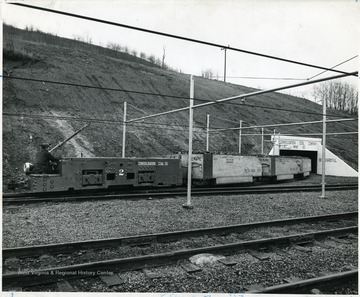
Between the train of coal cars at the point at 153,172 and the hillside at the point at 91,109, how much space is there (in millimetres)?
2726

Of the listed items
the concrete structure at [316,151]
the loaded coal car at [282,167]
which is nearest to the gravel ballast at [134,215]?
the loaded coal car at [282,167]

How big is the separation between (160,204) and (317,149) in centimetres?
2958

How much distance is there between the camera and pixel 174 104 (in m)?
38.0

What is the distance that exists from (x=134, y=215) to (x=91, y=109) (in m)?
20.2

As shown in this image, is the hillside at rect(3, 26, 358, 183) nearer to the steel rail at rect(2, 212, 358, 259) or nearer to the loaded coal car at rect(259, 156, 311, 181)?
the loaded coal car at rect(259, 156, 311, 181)

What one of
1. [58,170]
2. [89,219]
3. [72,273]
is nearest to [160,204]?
[89,219]

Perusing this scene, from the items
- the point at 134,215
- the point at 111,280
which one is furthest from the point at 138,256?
the point at 134,215

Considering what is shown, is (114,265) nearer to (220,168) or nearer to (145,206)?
(145,206)

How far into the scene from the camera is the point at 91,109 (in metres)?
28.7

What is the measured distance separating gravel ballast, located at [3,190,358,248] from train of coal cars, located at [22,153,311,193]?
181cm

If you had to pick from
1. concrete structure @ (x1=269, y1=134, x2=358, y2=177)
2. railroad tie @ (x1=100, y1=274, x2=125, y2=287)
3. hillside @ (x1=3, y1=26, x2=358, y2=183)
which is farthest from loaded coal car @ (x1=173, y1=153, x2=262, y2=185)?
railroad tie @ (x1=100, y1=274, x2=125, y2=287)

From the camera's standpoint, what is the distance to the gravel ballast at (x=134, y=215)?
319 inches

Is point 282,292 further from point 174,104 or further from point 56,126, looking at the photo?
point 174,104

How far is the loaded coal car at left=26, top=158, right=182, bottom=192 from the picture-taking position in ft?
43.8
